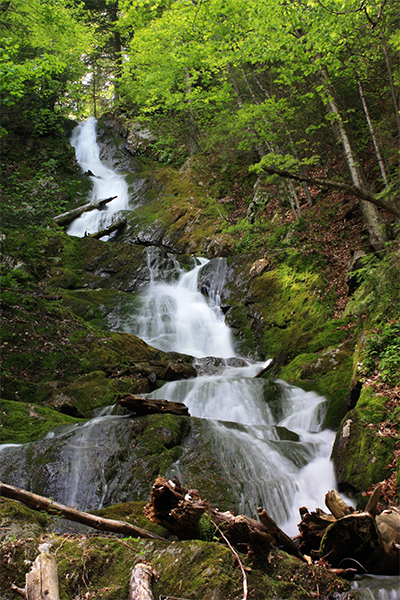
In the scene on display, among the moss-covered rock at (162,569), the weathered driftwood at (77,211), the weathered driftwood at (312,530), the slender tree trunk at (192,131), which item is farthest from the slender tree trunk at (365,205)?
the slender tree trunk at (192,131)

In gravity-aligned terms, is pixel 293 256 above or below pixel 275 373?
above

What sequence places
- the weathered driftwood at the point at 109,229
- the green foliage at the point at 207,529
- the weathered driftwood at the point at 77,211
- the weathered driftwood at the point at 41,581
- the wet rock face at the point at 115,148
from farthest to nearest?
the wet rock face at the point at 115,148 → the weathered driftwood at the point at 77,211 → the weathered driftwood at the point at 109,229 → the green foliage at the point at 207,529 → the weathered driftwood at the point at 41,581

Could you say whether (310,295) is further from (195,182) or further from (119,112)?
(119,112)

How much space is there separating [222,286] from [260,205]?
13.8 feet

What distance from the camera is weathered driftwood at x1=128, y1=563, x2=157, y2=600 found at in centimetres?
188

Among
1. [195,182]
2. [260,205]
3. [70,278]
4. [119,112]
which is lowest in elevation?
[70,278]

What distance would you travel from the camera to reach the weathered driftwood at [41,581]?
1.74 meters

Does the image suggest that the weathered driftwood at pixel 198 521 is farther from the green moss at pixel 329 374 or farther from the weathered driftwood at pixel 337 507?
the green moss at pixel 329 374

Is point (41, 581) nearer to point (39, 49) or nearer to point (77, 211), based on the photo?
point (77, 211)

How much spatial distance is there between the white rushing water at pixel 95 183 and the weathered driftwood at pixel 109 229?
0.59 metres

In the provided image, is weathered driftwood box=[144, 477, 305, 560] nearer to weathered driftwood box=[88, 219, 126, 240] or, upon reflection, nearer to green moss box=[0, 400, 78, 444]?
green moss box=[0, 400, 78, 444]

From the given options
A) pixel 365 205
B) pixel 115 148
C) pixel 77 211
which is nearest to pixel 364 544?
pixel 365 205

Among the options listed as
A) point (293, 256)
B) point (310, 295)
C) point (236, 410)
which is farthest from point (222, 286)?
point (236, 410)

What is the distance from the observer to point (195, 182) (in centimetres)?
1825
